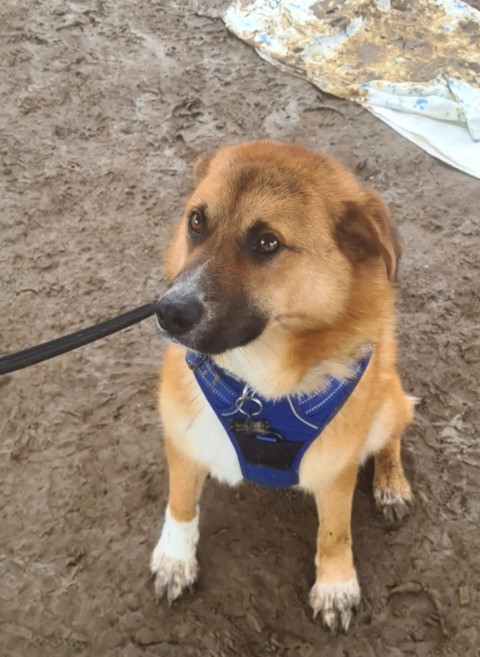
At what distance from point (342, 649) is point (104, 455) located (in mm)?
1076

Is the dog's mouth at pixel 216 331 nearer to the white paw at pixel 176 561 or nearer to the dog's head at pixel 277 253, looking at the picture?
the dog's head at pixel 277 253

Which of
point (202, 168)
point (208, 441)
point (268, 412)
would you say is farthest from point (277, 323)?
point (202, 168)

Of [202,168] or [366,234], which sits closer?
[366,234]

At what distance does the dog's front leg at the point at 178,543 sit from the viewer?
6.83 ft

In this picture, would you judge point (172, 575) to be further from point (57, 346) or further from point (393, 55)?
point (393, 55)

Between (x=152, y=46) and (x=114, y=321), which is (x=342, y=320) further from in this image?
(x=152, y=46)

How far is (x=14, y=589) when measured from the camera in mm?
2209

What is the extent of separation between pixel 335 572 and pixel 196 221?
1.18m

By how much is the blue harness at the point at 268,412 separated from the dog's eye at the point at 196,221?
32 cm

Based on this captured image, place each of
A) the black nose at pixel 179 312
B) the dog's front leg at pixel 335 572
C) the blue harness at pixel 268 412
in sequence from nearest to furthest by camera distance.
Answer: the black nose at pixel 179 312 < the blue harness at pixel 268 412 < the dog's front leg at pixel 335 572

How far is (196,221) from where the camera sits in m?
1.73

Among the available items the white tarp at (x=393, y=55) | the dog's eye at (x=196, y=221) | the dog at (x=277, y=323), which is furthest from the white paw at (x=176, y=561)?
the white tarp at (x=393, y=55)

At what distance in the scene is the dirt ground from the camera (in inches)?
85.0

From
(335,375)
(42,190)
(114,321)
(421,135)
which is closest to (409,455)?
(335,375)
